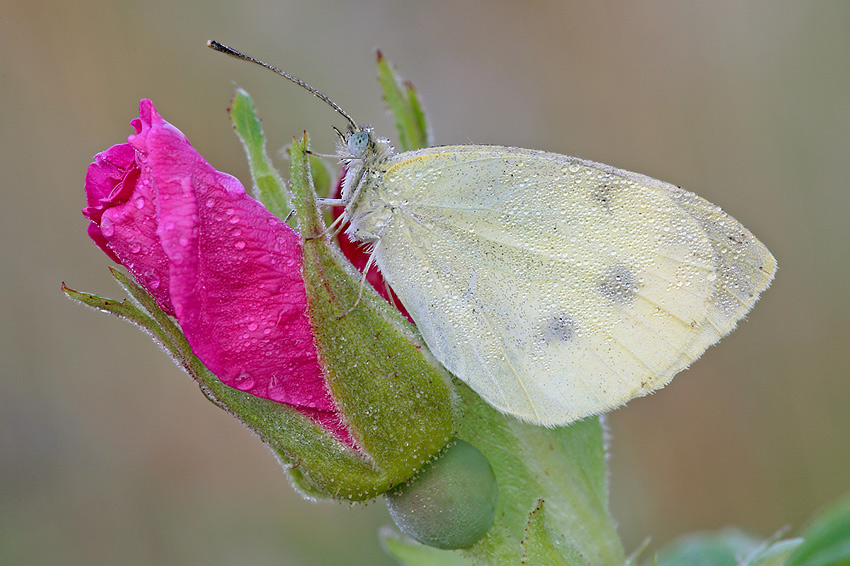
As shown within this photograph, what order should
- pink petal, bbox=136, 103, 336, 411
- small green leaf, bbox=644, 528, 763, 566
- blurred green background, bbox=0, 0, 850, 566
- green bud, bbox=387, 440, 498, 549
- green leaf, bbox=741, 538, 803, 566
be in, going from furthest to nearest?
blurred green background, bbox=0, 0, 850, 566, small green leaf, bbox=644, 528, 763, 566, green leaf, bbox=741, 538, 803, 566, green bud, bbox=387, 440, 498, 549, pink petal, bbox=136, 103, 336, 411

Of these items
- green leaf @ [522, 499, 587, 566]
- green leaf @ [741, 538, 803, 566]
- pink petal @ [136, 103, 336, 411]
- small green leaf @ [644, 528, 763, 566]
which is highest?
pink petal @ [136, 103, 336, 411]

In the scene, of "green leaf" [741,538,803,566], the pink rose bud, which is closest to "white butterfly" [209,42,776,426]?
the pink rose bud

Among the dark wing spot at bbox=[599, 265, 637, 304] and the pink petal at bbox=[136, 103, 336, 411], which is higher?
the pink petal at bbox=[136, 103, 336, 411]

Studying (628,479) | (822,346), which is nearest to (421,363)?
(628,479)

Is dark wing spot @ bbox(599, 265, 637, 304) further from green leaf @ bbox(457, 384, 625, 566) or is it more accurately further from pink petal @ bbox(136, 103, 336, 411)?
pink petal @ bbox(136, 103, 336, 411)

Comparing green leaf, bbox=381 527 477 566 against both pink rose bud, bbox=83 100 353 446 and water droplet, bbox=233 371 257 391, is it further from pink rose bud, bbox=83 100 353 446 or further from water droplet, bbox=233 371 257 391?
water droplet, bbox=233 371 257 391

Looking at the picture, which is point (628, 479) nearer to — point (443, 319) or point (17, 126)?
point (443, 319)

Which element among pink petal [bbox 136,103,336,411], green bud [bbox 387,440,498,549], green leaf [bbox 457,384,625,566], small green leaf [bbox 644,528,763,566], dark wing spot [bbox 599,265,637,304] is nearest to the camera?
pink petal [bbox 136,103,336,411]

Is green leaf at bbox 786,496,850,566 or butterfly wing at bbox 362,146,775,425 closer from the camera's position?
green leaf at bbox 786,496,850,566
